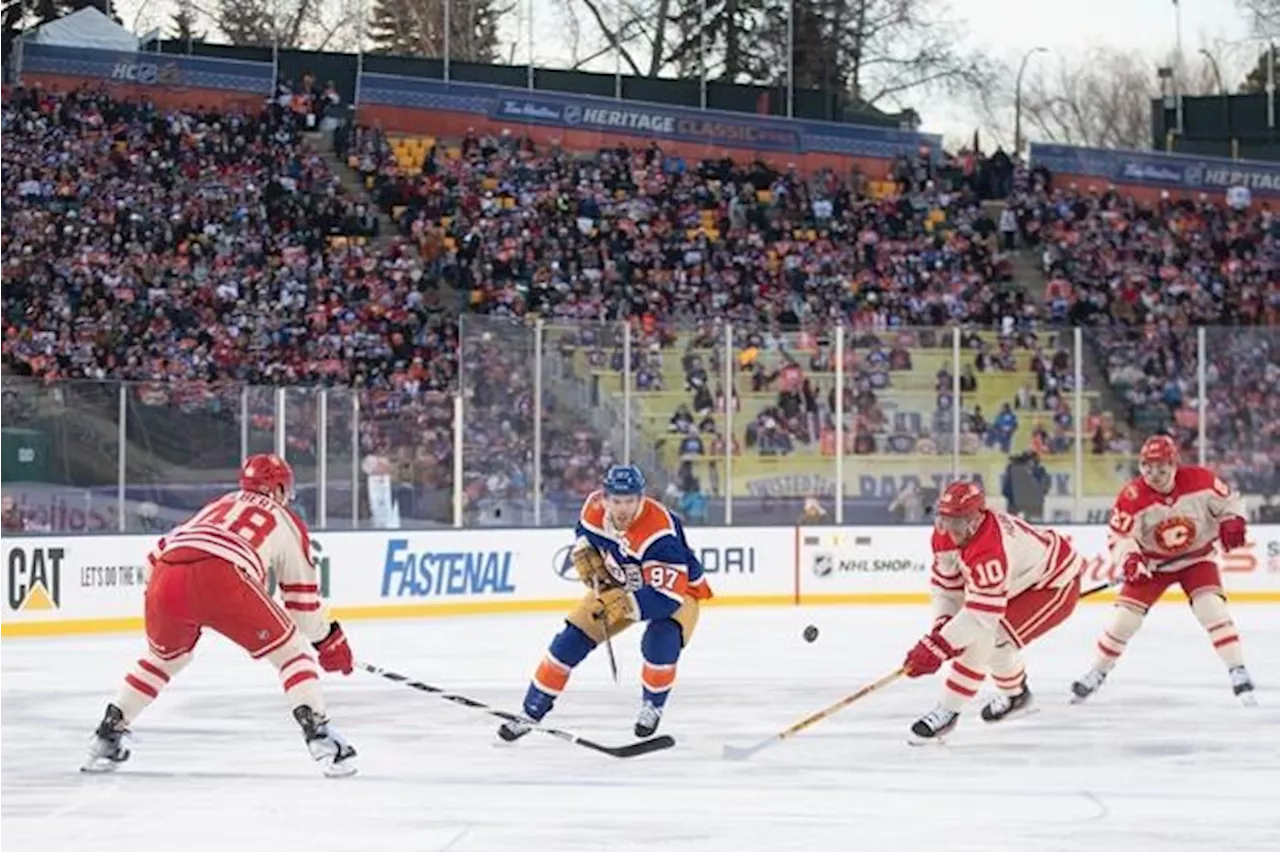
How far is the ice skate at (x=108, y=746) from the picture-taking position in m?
8.43

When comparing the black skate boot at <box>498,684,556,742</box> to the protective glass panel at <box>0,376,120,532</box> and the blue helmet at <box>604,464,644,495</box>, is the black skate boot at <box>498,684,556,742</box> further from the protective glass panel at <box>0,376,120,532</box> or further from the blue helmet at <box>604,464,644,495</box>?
the protective glass panel at <box>0,376,120,532</box>

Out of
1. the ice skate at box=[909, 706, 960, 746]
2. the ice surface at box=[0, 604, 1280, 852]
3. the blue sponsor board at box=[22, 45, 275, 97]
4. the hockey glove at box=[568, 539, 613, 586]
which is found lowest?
the ice surface at box=[0, 604, 1280, 852]

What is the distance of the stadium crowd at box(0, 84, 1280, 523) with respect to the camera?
59.8ft

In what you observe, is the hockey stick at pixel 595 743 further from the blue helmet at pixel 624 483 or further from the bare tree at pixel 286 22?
the bare tree at pixel 286 22

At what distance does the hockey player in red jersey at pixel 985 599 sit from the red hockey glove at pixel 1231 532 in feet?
3.15

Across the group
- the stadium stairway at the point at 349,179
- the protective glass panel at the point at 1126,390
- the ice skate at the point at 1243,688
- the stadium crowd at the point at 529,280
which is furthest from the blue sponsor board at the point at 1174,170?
the ice skate at the point at 1243,688

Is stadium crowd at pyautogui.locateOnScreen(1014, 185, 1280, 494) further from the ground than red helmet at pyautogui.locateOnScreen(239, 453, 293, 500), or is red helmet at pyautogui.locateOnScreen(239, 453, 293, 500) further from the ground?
stadium crowd at pyautogui.locateOnScreen(1014, 185, 1280, 494)

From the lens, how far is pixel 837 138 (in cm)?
3005

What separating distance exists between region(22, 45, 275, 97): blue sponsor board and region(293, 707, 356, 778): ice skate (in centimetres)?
1937

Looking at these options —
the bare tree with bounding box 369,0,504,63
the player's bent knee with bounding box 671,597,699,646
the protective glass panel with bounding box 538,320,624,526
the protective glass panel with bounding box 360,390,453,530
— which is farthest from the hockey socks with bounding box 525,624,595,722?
the bare tree with bounding box 369,0,504,63

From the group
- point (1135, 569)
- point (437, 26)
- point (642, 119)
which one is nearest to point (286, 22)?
point (437, 26)

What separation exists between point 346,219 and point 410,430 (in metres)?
8.34

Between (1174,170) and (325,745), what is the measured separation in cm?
2529

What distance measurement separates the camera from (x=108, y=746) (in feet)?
27.9
